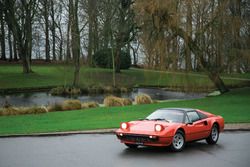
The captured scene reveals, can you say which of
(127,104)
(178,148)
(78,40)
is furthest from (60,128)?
(78,40)

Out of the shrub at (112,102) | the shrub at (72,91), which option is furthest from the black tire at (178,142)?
the shrub at (72,91)

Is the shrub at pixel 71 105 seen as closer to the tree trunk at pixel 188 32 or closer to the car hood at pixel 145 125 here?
the tree trunk at pixel 188 32

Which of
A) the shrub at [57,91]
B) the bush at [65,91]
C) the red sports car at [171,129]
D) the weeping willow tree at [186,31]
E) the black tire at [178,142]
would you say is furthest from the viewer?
the bush at [65,91]

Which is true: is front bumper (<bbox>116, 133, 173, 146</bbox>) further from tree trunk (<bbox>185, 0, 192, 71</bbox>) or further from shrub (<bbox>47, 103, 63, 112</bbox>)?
tree trunk (<bbox>185, 0, 192, 71</bbox>)

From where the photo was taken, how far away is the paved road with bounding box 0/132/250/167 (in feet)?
38.7

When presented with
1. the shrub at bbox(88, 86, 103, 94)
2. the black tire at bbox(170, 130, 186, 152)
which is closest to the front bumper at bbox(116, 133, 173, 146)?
the black tire at bbox(170, 130, 186, 152)

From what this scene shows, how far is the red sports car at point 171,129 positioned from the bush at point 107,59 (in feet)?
149

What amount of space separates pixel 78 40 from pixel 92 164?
132 ft

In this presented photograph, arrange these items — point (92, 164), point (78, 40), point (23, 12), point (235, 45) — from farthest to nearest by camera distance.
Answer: point (23, 12), point (78, 40), point (235, 45), point (92, 164)

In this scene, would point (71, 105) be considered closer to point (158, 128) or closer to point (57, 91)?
point (158, 128)

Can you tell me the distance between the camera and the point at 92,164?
1161cm

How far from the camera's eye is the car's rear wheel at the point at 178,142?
13617mm

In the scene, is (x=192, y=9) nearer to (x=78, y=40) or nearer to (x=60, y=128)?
(x=60, y=128)

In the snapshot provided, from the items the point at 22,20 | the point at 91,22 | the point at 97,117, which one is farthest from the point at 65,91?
the point at 97,117
